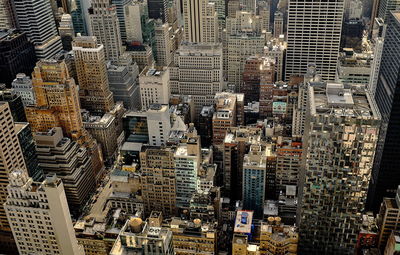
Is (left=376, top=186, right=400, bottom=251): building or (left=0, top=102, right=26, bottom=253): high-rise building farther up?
(left=0, top=102, right=26, bottom=253): high-rise building

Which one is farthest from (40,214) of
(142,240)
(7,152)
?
(7,152)

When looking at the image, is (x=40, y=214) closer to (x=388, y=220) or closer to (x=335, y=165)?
(x=335, y=165)

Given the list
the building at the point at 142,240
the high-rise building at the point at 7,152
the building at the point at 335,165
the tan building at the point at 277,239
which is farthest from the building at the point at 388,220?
the high-rise building at the point at 7,152

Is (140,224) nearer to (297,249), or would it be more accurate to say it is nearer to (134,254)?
(134,254)

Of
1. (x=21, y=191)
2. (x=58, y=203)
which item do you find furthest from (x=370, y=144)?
(x=21, y=191)

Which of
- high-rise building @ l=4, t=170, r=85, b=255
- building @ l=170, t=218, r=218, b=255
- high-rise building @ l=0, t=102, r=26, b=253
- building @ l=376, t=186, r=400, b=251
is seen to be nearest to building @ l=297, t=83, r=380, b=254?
building @ l=376, t=186, r=400, b=251

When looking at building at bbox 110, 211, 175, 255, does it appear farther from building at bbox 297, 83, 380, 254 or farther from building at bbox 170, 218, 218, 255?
building at bbox 297, 83, 380, 254
